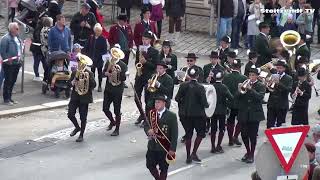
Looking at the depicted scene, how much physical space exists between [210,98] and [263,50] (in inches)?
187

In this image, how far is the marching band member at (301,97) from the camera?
15820 mm

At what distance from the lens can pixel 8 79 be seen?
60.1 ft

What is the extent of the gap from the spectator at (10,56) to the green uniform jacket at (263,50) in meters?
5.70

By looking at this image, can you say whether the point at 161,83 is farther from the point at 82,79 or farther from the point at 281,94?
the point at 281,94

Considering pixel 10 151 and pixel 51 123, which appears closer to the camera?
pixel 10 151

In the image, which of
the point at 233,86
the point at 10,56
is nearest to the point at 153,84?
the point at 233,86

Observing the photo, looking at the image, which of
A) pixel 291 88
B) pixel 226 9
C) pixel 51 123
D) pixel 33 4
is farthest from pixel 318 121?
pixel 33 4

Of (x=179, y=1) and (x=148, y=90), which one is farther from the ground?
(x=179, y=1)

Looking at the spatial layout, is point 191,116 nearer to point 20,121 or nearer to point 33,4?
point 20,121

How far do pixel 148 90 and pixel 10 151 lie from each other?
2.91 meters

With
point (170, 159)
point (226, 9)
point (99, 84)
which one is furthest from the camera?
point (226, 9)

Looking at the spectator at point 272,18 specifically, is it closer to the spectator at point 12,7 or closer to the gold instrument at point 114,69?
the spectator at point 12,7

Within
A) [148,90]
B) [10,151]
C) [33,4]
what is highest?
[33,4]

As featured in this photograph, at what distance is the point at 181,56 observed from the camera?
77.9ft
